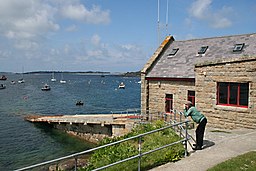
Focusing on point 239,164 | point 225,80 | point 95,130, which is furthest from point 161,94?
point 239,164

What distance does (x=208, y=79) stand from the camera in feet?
53.5

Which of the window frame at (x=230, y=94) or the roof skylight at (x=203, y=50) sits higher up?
the roof skylight at (x=203, y=50)

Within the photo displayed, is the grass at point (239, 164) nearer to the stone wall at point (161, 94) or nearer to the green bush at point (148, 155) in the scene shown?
the green bush at point (148, 155)

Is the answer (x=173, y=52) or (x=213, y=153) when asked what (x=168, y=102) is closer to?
(x=173, y=52)

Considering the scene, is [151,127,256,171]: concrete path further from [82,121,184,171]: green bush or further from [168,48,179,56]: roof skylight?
[168,48,179,56]: roof skylight

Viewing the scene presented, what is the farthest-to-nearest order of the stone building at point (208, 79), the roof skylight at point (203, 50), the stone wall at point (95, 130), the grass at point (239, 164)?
1. the stone wall at point (95, 130)
2. the roof skylight at point (203, 50)
3. the stone building at point (208, 79)
4. the grass at point (239, 164)

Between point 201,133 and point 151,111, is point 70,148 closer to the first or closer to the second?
point 151,111

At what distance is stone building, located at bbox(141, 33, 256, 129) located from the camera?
14.8 metres

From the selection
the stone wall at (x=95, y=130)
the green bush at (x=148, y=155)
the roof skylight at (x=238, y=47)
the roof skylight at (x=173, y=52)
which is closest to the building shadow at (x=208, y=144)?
the green bush at (x=148, y=155)

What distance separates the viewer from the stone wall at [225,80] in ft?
47.2

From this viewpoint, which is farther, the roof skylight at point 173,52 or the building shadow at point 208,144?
the roof skylight at point 173,52

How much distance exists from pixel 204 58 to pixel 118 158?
13036mm

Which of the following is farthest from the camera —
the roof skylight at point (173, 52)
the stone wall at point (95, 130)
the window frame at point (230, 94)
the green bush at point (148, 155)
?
the roof skylight at point (173, 52)

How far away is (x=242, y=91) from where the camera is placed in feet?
49.0
